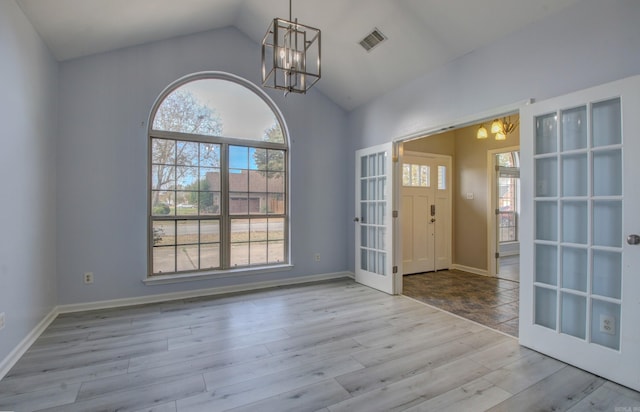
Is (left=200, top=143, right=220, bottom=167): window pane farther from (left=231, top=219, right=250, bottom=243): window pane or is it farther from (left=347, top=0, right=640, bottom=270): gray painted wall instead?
(left=347, top=0, right=640, bottom=270): gray painted wall

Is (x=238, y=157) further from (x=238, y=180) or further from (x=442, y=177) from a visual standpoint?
(x=442, y=177)

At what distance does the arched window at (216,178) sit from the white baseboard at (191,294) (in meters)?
0.27

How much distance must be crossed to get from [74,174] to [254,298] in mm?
2520

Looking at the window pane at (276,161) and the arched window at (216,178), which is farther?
the window pane at (276,161)

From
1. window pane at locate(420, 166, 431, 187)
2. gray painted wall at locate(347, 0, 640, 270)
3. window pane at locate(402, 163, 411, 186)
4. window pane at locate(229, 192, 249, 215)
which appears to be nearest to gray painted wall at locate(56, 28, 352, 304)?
window pane at locate(229, 192, 249, 215)

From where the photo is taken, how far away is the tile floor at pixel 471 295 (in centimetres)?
327

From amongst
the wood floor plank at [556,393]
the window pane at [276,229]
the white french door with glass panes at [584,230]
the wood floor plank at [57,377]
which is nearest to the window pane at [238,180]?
the window pane at [276,229]


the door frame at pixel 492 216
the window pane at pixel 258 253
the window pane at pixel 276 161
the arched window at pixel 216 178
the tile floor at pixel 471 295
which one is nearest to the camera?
the tile floor at pixel 471 295

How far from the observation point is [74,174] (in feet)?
11.1

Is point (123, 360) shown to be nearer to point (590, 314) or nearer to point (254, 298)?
point (254, 298)

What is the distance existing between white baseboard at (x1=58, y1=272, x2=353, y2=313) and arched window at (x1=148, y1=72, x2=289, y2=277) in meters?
0.27

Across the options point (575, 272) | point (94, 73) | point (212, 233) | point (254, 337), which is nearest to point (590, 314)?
point (575, 272)

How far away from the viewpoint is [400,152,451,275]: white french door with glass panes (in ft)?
17.5

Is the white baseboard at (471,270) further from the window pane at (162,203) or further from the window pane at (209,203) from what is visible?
the window pane at (162,203)
